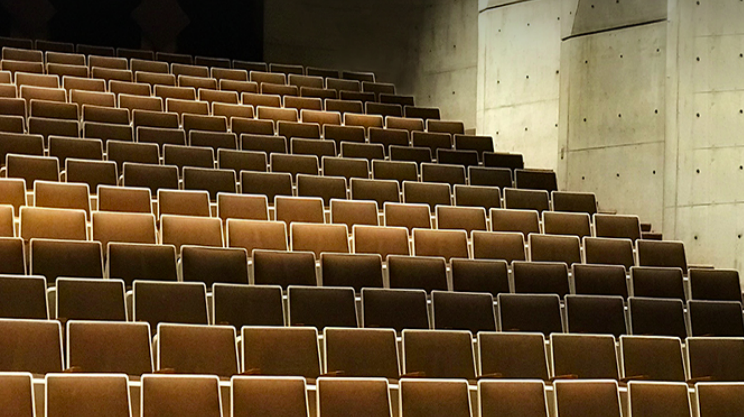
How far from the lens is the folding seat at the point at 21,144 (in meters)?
1.57

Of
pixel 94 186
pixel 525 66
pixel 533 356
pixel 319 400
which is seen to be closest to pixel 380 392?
pixel 319 400

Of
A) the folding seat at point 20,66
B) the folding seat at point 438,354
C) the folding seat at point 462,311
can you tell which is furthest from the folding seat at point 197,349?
the folding seat at point 20,66

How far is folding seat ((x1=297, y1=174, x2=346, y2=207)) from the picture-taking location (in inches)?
63.7

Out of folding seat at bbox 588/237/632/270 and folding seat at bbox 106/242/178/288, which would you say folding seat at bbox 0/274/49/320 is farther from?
folding seat at bbox 588/237/632/270

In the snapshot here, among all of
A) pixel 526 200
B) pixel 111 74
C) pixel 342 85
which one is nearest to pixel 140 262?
pixel 526 200

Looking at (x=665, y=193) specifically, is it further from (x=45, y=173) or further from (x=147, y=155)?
(x=45, y=173)

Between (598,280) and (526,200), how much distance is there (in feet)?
1.20

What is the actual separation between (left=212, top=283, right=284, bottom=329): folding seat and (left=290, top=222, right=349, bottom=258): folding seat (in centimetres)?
24

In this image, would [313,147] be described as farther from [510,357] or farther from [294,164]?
[510,357]

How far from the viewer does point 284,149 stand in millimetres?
1830

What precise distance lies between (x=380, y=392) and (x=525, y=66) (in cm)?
161

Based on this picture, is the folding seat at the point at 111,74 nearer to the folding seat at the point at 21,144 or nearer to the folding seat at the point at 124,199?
the folding seat at the point at 21,144

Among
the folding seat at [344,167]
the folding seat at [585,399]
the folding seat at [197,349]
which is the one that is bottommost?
the folding seat at [585,399]

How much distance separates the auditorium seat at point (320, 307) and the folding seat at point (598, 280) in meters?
0.39
